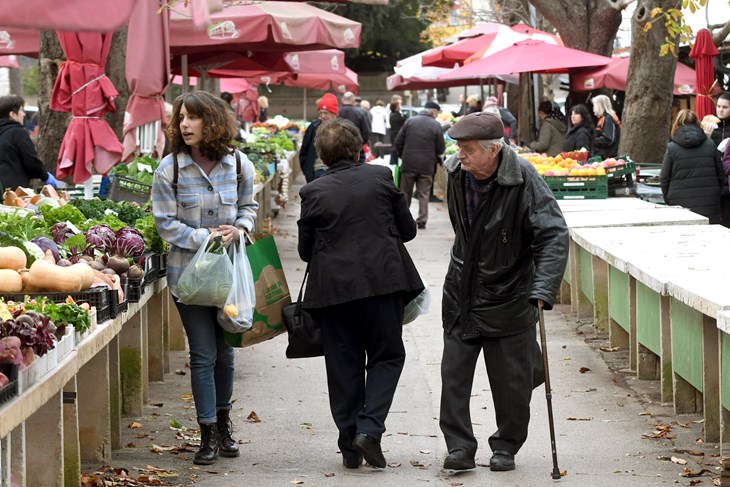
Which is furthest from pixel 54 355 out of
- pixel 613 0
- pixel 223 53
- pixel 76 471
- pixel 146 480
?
pixel 613 0

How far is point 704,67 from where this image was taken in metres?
15.9

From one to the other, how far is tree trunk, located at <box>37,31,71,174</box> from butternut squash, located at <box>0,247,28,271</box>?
760 centimetres

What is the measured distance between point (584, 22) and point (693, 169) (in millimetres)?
9703

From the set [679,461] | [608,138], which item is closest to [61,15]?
[679,461]

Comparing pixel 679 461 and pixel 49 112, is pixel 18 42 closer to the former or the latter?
pixel 49 112

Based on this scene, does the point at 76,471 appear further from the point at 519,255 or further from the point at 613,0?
the point at 613,0

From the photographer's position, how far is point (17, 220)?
732cm

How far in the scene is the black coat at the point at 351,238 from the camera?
21.2 ft

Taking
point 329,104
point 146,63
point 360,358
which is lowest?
point 360,358

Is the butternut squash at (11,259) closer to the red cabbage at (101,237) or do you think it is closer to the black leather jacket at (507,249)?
the red cabbage at (101,237)

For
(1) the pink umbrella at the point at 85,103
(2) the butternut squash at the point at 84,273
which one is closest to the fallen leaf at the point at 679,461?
(2) the butternut squash at the point at 84,273

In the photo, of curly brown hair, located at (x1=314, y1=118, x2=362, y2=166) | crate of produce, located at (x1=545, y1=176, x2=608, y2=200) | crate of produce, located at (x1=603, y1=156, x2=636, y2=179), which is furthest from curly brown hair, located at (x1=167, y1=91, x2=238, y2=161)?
crate of produce, located at (x1=603, y1=156, x2=636, y2=179)

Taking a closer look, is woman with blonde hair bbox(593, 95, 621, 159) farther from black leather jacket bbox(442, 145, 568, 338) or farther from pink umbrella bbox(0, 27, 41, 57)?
black leather jacket bbox(442, 145, 568, 338)

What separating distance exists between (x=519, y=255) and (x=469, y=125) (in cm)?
70
